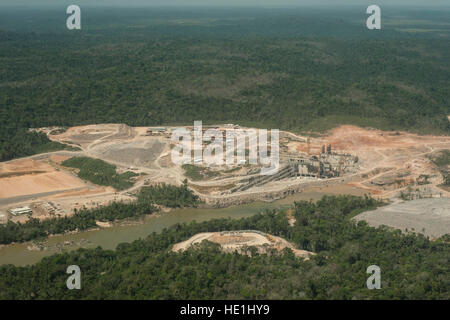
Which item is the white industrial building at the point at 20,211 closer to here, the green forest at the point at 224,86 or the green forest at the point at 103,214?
the green forest at the point at 103,214

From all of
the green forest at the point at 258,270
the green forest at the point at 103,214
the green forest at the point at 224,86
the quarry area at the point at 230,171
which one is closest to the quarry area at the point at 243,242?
the green forest at the point at 258,270

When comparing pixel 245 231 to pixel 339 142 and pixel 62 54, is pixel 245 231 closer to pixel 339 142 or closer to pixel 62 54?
pixel 339 142

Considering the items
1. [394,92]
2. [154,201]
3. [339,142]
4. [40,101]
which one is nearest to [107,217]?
[154,201]

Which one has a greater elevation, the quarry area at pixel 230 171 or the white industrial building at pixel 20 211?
the quarry area at pixel 230 171

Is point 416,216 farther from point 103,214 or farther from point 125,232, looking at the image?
point 103,214

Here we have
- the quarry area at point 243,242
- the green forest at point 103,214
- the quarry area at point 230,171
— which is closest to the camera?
the quarry area at point 243,242

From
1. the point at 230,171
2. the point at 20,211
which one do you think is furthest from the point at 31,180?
the point at 230,171

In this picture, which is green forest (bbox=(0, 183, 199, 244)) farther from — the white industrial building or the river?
the white industrial building
